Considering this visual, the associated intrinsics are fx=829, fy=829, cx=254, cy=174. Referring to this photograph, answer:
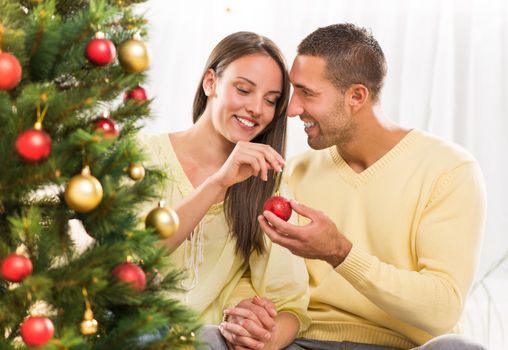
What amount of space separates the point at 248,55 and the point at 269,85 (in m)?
0.10

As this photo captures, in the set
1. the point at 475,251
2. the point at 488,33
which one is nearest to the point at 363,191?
the point at 475,251

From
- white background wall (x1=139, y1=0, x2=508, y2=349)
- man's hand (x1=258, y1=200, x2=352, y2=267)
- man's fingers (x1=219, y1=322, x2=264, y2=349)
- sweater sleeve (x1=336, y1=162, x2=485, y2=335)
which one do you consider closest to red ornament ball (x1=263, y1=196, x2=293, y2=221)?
man's hand (x1=258, y1=200, x2=352, y2=267)

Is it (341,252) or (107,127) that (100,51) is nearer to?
(107,127)

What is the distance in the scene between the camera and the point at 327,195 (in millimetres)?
2256

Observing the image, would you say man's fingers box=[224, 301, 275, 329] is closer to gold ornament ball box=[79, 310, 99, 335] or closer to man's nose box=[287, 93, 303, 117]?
man's nose box=[287, 93, 303, 117]

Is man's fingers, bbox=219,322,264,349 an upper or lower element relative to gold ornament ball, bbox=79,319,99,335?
lower

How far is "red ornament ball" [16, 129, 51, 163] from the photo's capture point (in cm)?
115

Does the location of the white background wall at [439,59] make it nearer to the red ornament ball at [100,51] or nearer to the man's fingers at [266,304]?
the man's fingers at [266,304]

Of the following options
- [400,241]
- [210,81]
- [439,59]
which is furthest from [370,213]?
[439,59]

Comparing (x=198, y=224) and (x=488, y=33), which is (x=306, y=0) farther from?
(x=198, y=224)

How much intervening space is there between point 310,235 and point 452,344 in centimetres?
40

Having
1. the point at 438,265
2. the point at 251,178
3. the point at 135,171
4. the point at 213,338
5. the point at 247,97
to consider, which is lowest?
the point at 213,338

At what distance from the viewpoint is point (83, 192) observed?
117cm

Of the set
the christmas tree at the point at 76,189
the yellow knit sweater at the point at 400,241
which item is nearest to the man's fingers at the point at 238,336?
the yellow knit sweater at the point at 400,241
